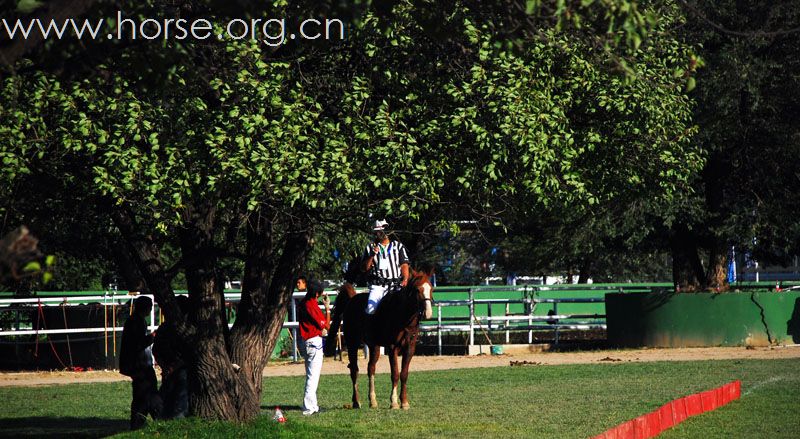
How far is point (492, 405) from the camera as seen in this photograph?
15.3 meters

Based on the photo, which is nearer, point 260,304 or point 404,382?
point 260,304

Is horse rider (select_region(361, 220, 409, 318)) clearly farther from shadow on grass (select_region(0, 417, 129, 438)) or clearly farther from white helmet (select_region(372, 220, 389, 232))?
shadow on grass (select_region(0, 417, 129, 438))

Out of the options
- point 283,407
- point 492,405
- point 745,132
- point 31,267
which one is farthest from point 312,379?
point 745,132

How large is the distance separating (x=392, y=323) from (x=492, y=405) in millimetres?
1774

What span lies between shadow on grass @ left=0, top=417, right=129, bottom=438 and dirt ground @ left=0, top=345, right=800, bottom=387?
6.80 meters

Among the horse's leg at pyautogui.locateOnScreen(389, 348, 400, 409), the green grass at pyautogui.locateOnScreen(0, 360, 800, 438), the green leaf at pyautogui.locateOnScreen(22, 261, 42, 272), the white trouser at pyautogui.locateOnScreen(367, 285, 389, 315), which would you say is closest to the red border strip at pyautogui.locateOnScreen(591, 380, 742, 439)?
the green grass at pyautogui.locateOnScreen(0, 360, 800, 438)

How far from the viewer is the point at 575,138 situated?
42.5 ft

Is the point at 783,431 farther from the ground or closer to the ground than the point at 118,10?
closer to the ground

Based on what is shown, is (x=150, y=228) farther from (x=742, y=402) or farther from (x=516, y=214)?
(x=742, y=402)

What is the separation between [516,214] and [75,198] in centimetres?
532

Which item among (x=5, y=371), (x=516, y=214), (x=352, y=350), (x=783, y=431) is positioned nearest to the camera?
(x=783, y=431)

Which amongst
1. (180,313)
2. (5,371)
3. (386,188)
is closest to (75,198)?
(180,313)

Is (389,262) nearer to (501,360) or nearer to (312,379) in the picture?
(312,379)

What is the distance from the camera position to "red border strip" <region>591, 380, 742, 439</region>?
34.9 feet
